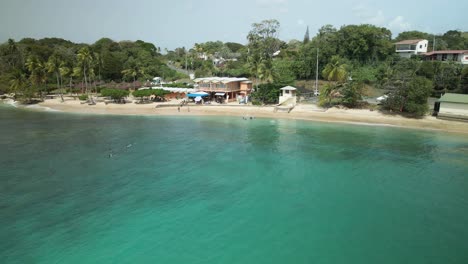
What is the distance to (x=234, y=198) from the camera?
2203 cm

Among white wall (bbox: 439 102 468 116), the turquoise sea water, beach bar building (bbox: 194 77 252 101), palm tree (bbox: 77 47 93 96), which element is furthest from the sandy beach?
palm tree (bbox: 77 47 93 96)

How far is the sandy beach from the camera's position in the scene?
4144 centimetres

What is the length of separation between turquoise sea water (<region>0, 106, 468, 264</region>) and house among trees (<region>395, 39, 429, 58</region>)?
52480mm

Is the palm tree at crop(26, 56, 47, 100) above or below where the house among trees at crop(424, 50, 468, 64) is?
below

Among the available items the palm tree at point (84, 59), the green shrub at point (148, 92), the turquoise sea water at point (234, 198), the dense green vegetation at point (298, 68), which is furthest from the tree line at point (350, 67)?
the palm tree at point (84, 59)

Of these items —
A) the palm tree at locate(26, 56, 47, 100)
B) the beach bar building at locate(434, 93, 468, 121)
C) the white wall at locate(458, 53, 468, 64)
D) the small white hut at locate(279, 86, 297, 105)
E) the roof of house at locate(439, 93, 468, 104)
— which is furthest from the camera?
the white wall at locate(458, 53, 468, 64)

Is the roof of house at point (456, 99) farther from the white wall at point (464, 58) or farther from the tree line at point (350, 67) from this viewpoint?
the white wall at point (464, 58)

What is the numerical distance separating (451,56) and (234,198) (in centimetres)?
7357

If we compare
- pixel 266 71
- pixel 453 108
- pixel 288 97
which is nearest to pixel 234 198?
pixel 453 108

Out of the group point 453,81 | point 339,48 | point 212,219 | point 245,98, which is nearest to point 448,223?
point 212,219

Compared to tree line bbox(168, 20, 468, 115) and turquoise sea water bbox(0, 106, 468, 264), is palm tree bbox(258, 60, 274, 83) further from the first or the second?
turquoise sea water bbox(0, 106, 468, 264)

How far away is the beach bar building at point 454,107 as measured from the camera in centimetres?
4097

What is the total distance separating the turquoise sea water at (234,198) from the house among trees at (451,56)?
44489mm

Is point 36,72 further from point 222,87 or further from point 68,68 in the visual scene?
point 222,87
